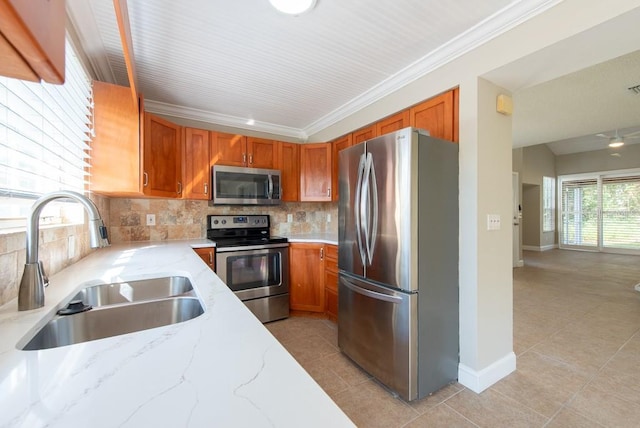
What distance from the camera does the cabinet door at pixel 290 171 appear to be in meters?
3.44

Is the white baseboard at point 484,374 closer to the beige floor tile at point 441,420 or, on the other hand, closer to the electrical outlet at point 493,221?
the beige floor tile at point 441,420

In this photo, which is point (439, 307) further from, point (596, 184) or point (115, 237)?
point (596, 184)

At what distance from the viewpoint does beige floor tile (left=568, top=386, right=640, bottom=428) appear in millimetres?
1550

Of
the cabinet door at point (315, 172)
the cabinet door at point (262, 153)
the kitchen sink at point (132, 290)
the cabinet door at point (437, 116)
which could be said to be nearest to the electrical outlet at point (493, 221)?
the cabinet door at point (437, 116)

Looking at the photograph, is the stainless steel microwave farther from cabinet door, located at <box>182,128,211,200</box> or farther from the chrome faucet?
the chrome faucet

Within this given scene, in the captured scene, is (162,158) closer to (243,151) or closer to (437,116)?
(243,151)

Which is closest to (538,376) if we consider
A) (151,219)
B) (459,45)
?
(459,45)

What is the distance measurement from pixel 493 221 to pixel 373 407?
1484 mm

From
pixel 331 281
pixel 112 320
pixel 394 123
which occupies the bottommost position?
pixel 331 281

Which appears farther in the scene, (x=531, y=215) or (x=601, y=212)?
(x=531, y=215)

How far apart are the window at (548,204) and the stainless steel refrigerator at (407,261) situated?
27.0 ft

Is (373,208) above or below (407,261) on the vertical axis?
above

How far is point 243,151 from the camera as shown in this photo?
3193 millimetres

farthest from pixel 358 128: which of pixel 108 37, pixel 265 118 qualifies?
pixel 108 37
